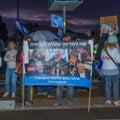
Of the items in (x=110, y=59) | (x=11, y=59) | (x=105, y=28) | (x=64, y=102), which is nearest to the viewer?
(x=110, y=59)

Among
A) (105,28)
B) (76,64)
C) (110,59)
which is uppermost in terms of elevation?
(105,28)

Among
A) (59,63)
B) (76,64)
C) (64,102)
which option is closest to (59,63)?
(59,63)

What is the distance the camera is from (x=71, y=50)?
10039 mm

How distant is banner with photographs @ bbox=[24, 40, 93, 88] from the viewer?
32.8 feet

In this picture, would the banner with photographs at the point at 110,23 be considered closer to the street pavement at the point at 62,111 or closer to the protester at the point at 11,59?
Answer: the street pavement at the point at 62,111

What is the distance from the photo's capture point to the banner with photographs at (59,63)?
10.0 meters

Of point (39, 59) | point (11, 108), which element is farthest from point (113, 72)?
point (11, 108)

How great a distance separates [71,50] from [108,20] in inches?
167

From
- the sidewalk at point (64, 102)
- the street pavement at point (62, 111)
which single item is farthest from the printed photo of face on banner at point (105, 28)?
the street pavement at point (62, 111)

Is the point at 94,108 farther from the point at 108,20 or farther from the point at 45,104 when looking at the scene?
the point at 108,20

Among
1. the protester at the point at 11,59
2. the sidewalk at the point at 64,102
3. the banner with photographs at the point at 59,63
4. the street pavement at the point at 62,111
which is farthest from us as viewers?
the protester at the point at 11,59

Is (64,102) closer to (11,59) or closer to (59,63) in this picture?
(59,63)

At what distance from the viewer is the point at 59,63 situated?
1009 centimetres

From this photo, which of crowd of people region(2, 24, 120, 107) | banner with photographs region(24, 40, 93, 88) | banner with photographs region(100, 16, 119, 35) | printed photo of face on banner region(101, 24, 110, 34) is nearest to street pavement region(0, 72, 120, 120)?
crowd of people region(2, 24, 120, 107)
